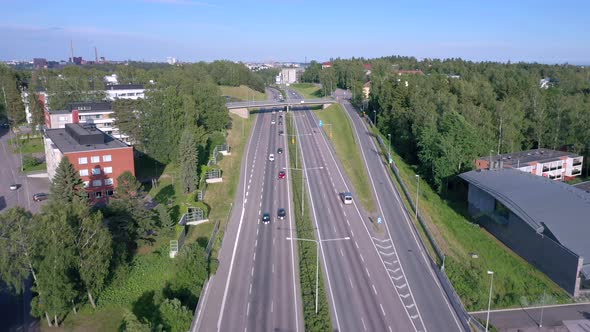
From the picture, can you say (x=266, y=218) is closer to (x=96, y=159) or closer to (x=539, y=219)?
(x=96, y=159)

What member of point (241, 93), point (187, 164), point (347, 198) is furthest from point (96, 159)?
point (241, 93)

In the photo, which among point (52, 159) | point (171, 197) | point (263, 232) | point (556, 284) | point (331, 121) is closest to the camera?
point (556, 284)

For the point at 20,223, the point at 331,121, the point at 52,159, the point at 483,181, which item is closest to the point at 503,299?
the point at 483,181

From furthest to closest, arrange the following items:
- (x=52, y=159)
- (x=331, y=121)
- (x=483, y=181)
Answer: (x=331, y=121) → (x=52, y=159) → (x=483, y=181)

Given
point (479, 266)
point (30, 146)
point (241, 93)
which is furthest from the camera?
point (241, 93)

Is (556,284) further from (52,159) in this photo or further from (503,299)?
(52,159)

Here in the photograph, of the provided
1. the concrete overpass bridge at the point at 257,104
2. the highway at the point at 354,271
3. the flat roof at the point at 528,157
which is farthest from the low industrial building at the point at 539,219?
the concrete overpass bridge at the point at 257,104

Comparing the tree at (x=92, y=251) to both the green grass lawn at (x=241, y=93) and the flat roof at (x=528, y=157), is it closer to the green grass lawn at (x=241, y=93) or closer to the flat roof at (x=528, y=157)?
the flat roof at (x=528, y=157)
